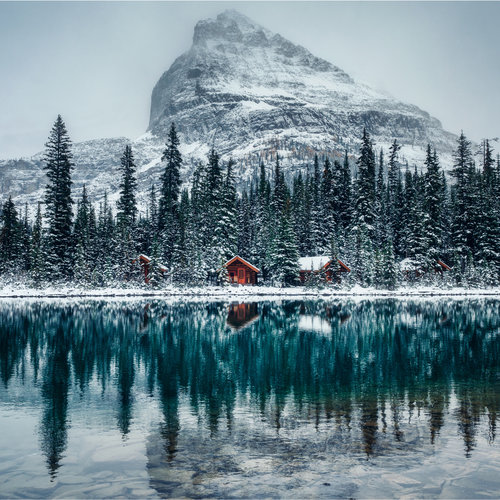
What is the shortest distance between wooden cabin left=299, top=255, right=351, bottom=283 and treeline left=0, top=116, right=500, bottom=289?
4.92 ft

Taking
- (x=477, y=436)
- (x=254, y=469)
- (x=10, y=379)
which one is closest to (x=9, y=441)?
(x=254, y=469)

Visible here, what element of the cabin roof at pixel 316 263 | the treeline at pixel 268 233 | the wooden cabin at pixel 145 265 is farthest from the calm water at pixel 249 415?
the wooden cabin at pixel 145 265

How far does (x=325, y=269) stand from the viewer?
73750 mm

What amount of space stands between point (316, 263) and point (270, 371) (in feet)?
191

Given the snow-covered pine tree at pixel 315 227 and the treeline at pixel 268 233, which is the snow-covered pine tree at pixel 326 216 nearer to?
the treeline at pixel 268 233

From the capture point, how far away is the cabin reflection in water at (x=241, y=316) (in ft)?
115

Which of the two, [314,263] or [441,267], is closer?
[314,263]

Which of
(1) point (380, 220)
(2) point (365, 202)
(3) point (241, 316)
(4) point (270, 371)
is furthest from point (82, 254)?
(4) point (270, 371)

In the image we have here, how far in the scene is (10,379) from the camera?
18.6 metres

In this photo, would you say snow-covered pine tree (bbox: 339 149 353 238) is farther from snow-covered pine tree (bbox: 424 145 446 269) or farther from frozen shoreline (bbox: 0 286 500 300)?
frozen shoreline (bbox: 0 286 500 300)

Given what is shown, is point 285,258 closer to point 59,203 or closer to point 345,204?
point 345,204

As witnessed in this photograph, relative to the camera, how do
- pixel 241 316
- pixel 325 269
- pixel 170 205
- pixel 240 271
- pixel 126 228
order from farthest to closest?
1. pixel 170 205
2. pixel 240 271
3. pixel 126 228
4. pixel 325 269
5. pixel 241 316

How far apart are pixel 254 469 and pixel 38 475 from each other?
4.29m

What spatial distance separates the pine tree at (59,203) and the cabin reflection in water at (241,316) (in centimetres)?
2898
